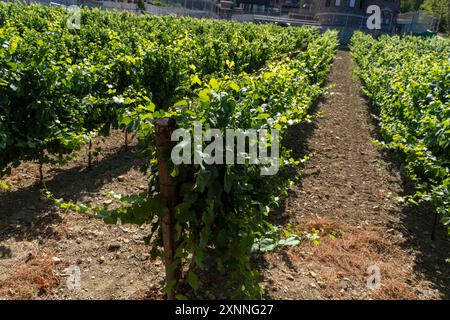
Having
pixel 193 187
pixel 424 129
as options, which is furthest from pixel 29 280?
pixel 424 129

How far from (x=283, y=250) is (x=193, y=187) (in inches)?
81.3

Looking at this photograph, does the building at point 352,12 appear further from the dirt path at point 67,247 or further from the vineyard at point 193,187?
the dirt path at point 67,247

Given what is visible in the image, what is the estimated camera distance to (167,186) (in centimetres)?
269

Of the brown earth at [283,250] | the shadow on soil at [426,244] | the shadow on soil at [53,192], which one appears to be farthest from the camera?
the shadow on soil at [53,192]

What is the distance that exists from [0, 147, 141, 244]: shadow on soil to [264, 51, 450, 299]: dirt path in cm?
221

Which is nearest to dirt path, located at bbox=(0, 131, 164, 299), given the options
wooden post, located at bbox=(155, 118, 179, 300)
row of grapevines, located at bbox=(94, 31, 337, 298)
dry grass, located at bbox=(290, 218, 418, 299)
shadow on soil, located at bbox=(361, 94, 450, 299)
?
wooden post, located at bbox=(155, 118, 179, 300)

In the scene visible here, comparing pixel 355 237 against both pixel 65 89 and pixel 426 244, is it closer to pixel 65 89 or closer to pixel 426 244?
pixel 426 244

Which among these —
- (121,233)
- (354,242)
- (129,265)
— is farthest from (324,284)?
(121,233)

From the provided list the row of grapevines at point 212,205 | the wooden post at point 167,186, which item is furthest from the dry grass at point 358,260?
the wooden post at point 167,186

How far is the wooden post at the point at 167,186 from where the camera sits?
8.29 ft

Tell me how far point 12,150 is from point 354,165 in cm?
586

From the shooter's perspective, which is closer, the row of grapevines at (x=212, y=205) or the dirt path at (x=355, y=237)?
the row of grapevines at (x=212, y=205)

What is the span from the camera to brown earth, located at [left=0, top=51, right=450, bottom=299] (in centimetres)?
366

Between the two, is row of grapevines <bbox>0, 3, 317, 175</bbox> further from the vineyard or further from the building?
the building
